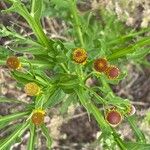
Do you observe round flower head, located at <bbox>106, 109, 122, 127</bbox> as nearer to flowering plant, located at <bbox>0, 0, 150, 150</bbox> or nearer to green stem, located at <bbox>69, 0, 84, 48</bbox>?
flowering plant, located at <bbox>0, 0, 150, 150</bbox>

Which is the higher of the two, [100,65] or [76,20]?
[76,20]

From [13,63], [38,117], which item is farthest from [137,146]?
[13,63]

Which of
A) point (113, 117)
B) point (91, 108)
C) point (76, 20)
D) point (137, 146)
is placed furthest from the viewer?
point (76, 20)

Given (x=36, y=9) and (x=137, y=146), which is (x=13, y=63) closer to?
A: (x=36, y=9)

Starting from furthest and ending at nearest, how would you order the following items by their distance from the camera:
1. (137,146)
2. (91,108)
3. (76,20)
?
(76,20), (91,108), (137,146)

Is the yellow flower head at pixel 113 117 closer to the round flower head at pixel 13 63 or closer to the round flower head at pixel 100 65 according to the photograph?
the round flower head at pixel 100 65

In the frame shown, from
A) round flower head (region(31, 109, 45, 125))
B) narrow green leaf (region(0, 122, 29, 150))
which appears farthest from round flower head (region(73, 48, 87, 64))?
narrow green leaf (region(0, 122, 29, 150))

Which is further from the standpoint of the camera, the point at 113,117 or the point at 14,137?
the point at 14,137
